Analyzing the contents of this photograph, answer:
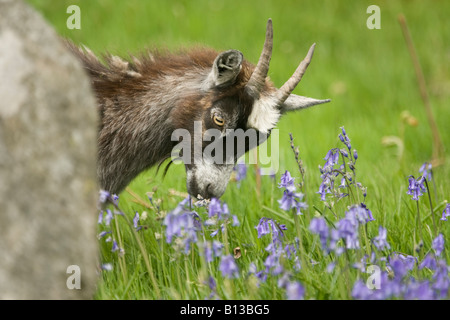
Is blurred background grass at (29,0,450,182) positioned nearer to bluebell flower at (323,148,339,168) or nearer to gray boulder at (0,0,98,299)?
bluebell flower at (323,148,339,168)

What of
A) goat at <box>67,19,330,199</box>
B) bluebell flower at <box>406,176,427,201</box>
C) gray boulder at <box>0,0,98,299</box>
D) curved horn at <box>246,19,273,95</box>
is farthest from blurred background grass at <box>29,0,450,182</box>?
gray boulder at <box>0,0,98,299</box>

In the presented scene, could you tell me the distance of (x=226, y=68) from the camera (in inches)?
199

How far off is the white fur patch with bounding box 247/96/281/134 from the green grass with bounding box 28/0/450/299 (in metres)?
0.70

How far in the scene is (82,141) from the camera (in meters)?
2.96

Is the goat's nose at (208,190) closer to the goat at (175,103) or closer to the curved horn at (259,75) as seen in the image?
the goat at (175,103)

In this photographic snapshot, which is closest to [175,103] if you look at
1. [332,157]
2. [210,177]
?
[210,177]

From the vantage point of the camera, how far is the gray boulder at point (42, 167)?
277 cm

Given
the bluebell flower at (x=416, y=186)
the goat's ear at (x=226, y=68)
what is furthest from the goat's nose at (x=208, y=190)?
the bluebell flower at (x=416, y=186)

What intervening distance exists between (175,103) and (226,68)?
553mm

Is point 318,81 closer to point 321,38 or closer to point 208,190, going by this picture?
point 321,38

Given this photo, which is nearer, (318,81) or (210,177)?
(210,177)

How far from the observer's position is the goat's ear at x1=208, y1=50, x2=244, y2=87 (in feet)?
16.3
